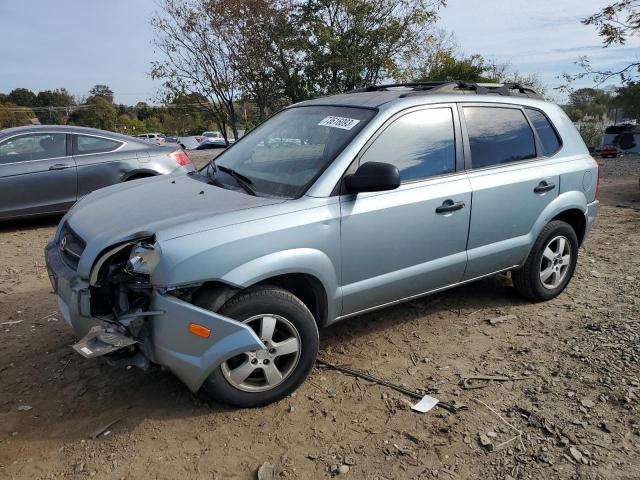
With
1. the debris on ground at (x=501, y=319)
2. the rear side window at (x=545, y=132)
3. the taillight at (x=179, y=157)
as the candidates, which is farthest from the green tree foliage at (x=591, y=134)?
the debris on ground at (x=501, y=319)

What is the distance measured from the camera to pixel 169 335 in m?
2.67

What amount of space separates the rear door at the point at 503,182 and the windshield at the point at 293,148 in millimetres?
971

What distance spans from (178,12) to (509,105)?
12286mm

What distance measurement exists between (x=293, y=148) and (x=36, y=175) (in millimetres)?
5012

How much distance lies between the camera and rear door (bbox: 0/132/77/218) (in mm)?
6965

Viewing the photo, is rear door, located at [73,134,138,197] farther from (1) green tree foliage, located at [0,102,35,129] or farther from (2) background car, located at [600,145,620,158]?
(1) green tree foliage, located at [0,102,35,129]

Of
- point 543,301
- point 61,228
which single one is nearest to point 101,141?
point 61,228

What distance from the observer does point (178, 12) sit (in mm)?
14047

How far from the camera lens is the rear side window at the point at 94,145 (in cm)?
745

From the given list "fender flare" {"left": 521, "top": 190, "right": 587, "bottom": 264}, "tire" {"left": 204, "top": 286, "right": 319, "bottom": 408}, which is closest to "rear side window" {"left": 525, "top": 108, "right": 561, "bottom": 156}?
"fender flare" {"left": 521, "top": 190, "right": 587, "bottom": 264}

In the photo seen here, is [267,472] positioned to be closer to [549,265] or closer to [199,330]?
[199,330]

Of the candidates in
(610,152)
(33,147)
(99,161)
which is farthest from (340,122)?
(610,152)

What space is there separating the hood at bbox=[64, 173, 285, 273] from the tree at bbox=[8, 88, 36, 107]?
74.8 meters

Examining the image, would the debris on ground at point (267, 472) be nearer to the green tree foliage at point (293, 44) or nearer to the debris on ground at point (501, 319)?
the debris on ground at point (501, 319)
